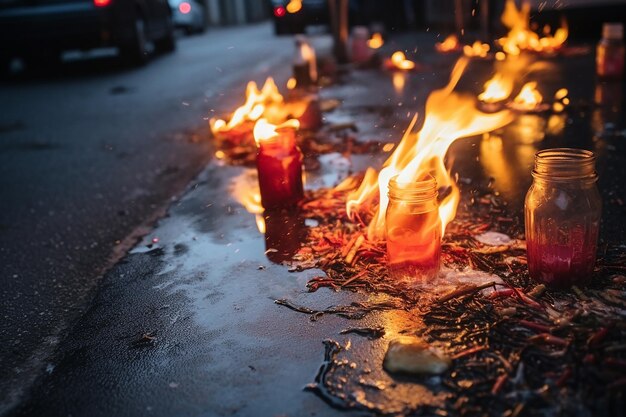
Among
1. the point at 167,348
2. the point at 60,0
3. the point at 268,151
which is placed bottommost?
the point at 167,348

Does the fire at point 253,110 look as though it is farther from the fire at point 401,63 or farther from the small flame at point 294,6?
the small flame at point 294,6

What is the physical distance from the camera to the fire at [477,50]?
1393cm

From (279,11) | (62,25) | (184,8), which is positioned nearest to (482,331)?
(62,25)

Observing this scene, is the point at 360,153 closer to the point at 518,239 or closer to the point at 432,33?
the point at 518,239

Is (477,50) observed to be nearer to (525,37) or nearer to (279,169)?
(525,37)

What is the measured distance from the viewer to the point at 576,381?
2291mm

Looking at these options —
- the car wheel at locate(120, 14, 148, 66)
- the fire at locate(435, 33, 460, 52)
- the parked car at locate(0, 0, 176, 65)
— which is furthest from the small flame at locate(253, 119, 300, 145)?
the fire at locate(435, 33, 460, 52)

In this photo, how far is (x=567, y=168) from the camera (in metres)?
2.91

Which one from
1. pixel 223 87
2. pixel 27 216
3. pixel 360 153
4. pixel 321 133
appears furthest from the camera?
pixel 223 87

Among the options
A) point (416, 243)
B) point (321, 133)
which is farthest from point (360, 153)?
point (416, 243)

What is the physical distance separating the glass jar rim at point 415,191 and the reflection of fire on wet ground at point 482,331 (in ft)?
1.47

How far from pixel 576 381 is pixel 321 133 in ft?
17.2

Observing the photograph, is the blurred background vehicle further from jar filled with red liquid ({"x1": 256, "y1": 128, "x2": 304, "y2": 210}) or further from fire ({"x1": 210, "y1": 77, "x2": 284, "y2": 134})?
jar filled with red liquid ({"x1": 256, "y1": 128, "x2": 304, "y2": 210})

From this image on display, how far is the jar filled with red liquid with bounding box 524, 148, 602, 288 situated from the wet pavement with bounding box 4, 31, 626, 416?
789 millimetres
